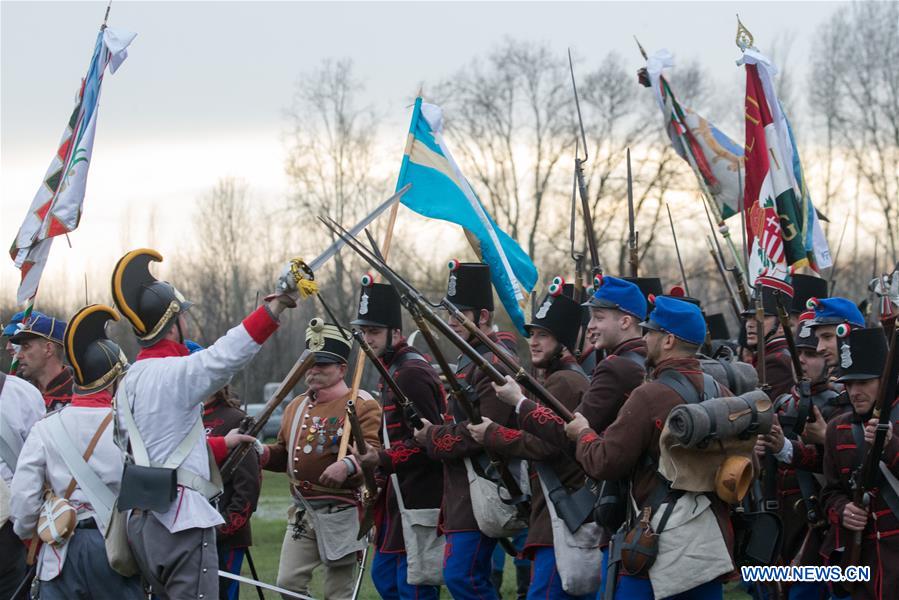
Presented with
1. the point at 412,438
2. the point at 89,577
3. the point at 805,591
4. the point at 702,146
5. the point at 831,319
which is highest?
the point at 702,146

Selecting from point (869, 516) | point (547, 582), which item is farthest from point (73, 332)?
point (869, 516)

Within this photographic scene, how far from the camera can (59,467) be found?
20.8 ft

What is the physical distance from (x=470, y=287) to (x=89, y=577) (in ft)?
10.3

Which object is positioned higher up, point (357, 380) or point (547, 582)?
point (357, 380)

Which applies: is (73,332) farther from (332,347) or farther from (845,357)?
(845,357)

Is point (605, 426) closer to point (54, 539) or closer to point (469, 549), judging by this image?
point (469, 549)

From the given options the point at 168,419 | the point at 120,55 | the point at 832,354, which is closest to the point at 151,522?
the point at 168,419

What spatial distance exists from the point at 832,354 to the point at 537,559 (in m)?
2.37

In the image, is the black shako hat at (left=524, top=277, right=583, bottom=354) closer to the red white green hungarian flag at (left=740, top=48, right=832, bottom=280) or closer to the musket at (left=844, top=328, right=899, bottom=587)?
the red white green hungarian flag at (left=740, top=48, right=832, bottom=280)

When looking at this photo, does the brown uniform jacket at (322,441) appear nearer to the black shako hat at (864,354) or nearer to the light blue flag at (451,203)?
the light blue flag at (451,203)

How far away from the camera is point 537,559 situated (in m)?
7.08

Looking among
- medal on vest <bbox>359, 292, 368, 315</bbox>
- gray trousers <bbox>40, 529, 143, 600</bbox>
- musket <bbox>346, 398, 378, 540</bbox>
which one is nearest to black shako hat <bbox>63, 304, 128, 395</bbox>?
gray trousers <bbox>40, 529, 143, 600</bbox>

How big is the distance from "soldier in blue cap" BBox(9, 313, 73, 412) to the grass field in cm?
288

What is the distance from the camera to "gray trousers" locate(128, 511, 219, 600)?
5.95 metres
